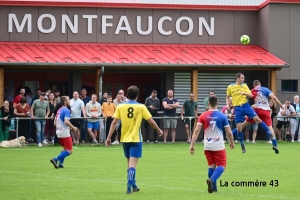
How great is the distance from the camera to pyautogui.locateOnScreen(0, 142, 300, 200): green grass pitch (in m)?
13.5

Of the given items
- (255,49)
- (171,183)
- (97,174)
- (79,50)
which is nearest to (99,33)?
(79,50)

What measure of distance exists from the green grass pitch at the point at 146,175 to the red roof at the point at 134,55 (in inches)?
294

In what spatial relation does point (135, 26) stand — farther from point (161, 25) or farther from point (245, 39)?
point (245, 39)

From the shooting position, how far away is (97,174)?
1750cm

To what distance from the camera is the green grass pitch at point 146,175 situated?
13.5m

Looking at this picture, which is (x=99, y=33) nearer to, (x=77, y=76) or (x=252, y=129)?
(x=77, y=76)

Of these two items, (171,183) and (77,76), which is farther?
(77,76)

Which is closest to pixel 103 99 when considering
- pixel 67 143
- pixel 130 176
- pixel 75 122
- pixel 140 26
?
pixel 75 122

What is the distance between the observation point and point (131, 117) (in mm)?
13812

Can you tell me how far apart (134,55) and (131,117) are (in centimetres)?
2094

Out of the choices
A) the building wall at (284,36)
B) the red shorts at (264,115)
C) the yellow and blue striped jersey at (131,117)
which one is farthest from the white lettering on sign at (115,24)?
the yellow and blue striped jersey at (131,117)

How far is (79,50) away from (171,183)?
65.3 feet

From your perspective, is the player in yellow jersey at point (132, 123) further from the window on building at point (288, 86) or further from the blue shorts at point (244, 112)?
the window on building at point (288, 86)

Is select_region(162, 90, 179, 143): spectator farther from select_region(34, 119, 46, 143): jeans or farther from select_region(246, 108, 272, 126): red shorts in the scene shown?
select_region(246, 108, 272, 126): red shorts
